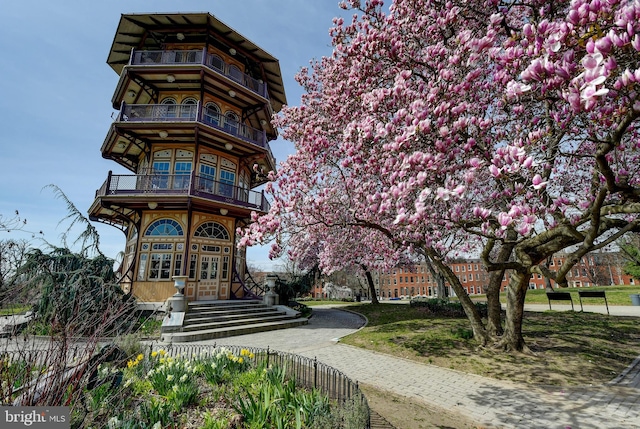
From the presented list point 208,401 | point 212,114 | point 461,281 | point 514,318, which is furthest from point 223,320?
point 461,281

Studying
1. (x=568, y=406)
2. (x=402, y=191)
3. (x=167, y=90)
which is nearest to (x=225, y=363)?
(x=402, y=191)

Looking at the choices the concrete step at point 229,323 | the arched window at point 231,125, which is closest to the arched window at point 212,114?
the arched window at point 231,125

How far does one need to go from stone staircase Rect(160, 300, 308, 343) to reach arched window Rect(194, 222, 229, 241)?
12.5ft

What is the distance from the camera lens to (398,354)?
8711 mm

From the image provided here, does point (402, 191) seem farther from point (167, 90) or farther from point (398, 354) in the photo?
point (167, 90)

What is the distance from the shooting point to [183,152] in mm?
17188

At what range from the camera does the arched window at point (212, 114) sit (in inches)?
666

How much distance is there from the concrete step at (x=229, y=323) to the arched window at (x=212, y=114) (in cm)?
1076

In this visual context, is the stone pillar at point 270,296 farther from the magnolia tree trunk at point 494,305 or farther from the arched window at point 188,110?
the magnolia tree trunk at point 494,305

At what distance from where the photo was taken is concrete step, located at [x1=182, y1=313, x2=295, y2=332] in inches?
465

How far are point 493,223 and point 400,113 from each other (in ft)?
10.9

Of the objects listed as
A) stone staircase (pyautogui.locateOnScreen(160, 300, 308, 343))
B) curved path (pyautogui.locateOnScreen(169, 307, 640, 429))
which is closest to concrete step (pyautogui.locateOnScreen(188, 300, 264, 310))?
stone staircase (pyautogui.locateOnScreen(160, 300, 308, 343))

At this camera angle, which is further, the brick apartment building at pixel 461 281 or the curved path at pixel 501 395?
the brick apartment building at pixel 461 281

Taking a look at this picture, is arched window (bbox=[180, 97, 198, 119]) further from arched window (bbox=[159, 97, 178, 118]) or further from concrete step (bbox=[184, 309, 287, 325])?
concrete step (bbox=[184, 309, 287, 325])
